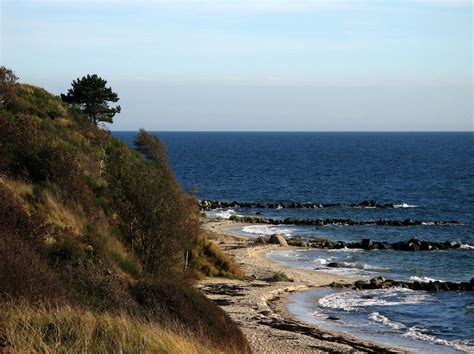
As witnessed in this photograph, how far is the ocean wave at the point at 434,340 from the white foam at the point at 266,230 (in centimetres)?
3424

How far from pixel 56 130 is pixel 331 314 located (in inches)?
695

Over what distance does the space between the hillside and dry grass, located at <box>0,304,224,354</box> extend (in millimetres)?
24

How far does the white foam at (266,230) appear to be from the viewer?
64250 mm

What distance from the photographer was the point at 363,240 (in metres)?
58.4

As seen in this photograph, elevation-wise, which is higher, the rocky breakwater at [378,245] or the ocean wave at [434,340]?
the ocean wave at [434,340]

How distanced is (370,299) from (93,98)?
2537cm

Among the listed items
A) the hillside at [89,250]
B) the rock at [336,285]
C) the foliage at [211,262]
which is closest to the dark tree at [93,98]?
the hillside at [89,250]

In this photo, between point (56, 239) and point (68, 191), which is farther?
point (68, 191)

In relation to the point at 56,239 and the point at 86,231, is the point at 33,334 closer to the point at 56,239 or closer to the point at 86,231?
the point at 56,239

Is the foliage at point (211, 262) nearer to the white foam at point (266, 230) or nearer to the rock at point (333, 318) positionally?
the rock at point (333, 318)

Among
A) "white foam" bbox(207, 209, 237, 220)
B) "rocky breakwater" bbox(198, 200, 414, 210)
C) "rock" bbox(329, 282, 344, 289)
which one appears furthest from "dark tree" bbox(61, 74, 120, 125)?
"rocky breakwater" bbox(198, 200, 414, 210)

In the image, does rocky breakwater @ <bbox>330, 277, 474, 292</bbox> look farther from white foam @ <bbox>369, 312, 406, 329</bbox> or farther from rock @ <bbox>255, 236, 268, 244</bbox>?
rock @ <bbox>255, 236, 268, 244</bbox>

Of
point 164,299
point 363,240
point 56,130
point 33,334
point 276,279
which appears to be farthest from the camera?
point 363,240

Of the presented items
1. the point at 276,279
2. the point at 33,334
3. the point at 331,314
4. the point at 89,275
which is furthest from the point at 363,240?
the point at 33,334
